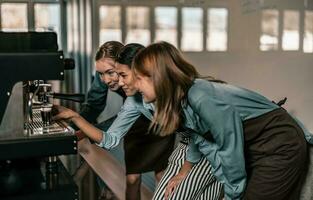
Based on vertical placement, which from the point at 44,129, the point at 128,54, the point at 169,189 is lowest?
the point at 169,189

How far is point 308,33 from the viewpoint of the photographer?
1938 millimetres

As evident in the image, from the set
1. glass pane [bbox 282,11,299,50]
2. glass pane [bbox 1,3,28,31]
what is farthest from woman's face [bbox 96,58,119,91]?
glass pane [bbox 1,3,28,31]

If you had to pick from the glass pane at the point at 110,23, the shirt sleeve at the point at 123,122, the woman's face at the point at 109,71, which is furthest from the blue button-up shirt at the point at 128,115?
the glass pane at the point at 110,23

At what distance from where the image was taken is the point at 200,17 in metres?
2.57

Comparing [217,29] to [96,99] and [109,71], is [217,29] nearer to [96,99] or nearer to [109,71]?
[109,71]

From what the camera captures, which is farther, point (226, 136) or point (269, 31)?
point (269, 31)

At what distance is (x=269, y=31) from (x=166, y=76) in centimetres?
83

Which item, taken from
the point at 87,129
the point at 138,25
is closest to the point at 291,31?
the point at 87,129

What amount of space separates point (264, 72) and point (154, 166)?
2.60 ft

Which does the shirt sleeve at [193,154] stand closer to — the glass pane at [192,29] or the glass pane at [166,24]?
the glass pane at [192,29]

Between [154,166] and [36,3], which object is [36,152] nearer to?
[154,166]

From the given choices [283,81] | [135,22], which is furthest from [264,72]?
[135,22]

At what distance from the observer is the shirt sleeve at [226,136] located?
4.71 feet

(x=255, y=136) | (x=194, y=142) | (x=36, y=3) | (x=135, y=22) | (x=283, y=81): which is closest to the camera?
(x=255, y=136)
